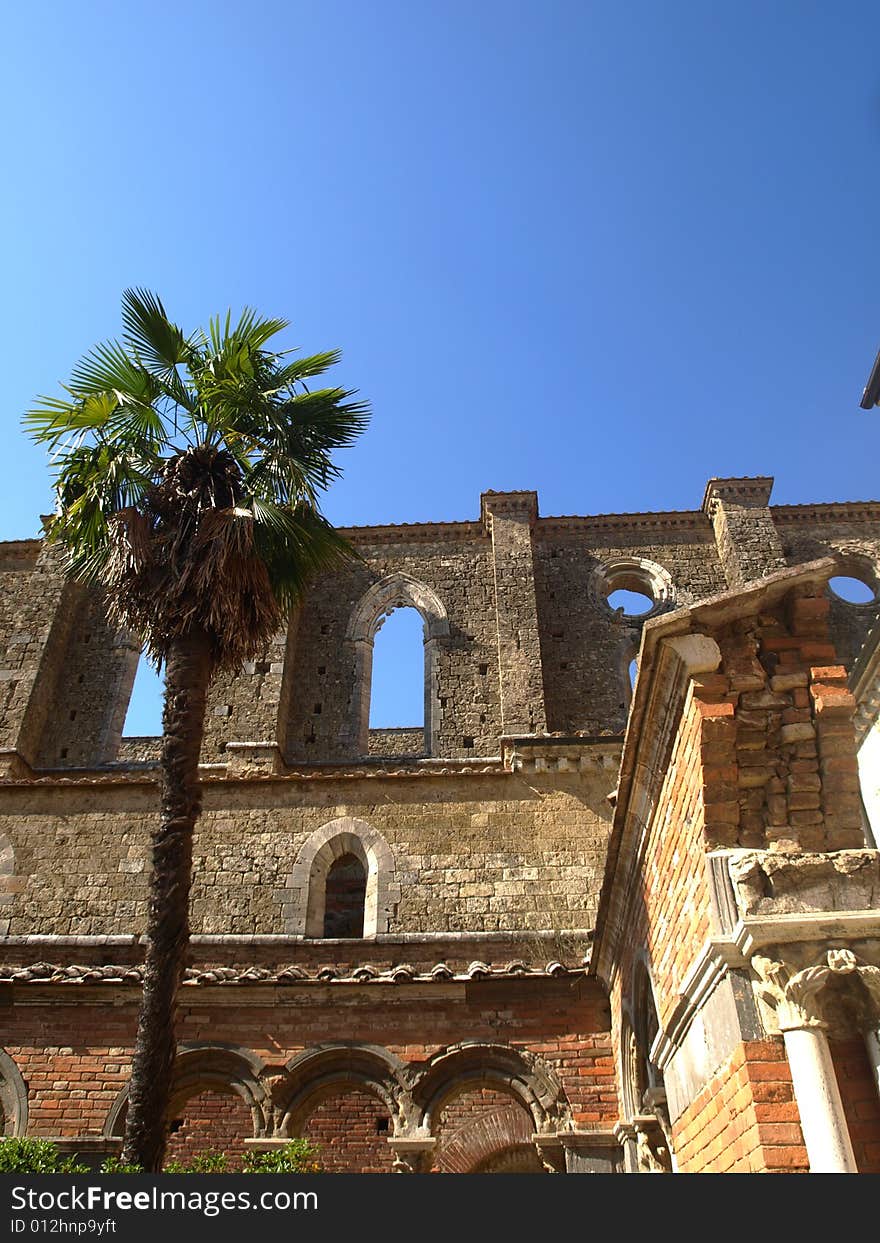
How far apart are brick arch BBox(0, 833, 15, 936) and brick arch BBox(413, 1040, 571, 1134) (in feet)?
20.8

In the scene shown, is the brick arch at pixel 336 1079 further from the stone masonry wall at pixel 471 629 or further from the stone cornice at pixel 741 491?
the stone cornice at pixel 741 491

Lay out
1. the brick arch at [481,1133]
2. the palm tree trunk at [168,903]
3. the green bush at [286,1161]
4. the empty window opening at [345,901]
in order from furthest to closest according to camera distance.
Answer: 1. the empty window opening at [345,901]
2. the brick arch at [481,1133]
3. the green bush at [286,1161]
4. the palm tree trunk at [168,903]

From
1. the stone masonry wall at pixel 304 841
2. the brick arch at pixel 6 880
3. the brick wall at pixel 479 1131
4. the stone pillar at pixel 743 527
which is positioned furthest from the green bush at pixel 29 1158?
the stone pillar at pixel 743 527

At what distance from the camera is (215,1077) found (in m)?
10.2

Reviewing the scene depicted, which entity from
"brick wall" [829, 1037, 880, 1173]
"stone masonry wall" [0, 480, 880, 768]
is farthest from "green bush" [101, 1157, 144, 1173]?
"stone masonry wall" [0, 480, 880, 768]

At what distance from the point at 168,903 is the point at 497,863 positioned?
6.13 m

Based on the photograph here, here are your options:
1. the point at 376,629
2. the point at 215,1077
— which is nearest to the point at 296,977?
the point at 215,1077

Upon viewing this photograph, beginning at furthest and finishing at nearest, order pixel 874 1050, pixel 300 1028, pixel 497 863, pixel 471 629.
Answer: pixel 471 629
pixel 497 863
pixel 300 1028
pixel 874 1050

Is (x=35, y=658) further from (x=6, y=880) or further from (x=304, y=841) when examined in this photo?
(x=304, y=841)

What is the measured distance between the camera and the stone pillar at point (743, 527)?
18.1m

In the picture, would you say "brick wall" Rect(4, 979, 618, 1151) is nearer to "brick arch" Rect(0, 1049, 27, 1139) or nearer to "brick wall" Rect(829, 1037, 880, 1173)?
"brick arch" Rect(0, 1049, 27, 1139)

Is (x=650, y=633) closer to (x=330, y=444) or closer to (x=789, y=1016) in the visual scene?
(x=789, y=1016)

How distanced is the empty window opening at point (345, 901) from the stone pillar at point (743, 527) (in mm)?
8663

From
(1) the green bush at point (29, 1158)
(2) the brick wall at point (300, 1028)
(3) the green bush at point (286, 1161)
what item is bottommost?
(1) the green bush at point (29, 1158)
